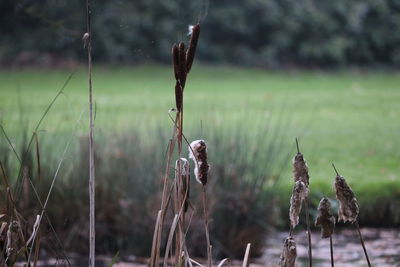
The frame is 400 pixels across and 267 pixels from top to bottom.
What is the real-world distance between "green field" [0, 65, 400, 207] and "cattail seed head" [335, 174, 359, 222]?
1058 millimetres

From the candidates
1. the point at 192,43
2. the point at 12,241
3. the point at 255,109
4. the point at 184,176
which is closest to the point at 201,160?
the point at 184,176

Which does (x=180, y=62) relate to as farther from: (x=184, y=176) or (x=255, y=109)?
(x=255, y=109)

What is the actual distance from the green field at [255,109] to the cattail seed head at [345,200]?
106 cm

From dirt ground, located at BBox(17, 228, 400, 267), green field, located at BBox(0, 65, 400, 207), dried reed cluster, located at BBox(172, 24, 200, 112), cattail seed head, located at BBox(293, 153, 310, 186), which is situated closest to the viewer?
dried reed cluster, located at BBox(172, 24, 200, 112)

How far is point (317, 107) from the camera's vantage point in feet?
40.7

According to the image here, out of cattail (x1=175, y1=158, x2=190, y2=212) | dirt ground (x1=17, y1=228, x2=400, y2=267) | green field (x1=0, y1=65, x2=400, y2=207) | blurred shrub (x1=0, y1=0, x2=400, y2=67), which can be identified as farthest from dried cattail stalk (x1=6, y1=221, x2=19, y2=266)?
blurred shrub (x1=0, y1=0, x2=400, y2=67)

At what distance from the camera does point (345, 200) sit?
1614 mm

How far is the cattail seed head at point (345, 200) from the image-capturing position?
1.60 m

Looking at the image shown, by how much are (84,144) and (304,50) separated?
1533 centimetres

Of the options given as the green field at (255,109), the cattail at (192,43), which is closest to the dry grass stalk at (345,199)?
the cattail at (192,43)

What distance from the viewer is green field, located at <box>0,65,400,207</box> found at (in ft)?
21.1

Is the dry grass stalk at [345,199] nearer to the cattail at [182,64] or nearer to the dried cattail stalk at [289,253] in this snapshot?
the dried cattail stalk at [289,253]

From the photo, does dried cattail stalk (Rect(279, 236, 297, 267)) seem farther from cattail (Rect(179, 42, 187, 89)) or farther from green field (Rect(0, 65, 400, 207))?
green field (Rect(0, 65, 400, 207))

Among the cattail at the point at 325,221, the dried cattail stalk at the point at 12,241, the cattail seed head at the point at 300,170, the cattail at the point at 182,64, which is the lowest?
the dried cattail stalk at the point at 12,241
